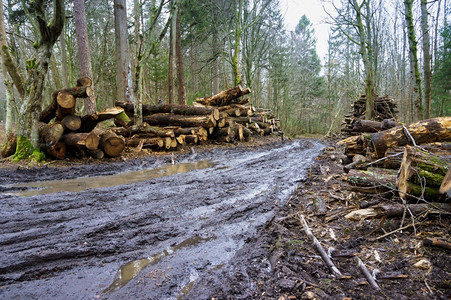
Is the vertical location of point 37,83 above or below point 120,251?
above

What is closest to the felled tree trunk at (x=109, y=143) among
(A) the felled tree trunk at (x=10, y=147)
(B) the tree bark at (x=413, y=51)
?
(A) the felled tree trunk at (x=10, y=147)

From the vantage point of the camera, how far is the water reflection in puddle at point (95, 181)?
4801 mm

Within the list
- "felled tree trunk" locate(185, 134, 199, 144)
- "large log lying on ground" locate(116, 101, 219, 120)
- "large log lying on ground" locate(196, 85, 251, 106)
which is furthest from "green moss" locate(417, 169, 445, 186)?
"large log lying on ground" locate(196, 85, 251, 106)

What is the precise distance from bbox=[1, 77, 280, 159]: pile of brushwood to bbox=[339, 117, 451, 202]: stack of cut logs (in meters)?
7.04

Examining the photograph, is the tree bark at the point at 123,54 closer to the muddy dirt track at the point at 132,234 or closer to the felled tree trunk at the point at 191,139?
the felled tree trunk at the point at 191,139

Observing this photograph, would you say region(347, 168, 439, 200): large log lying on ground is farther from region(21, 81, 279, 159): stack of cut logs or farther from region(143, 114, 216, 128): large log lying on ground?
region(143, 114, 216, 128): large log lying on ground

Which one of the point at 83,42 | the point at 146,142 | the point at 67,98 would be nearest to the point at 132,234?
the point at 67,98

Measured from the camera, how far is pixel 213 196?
457cm

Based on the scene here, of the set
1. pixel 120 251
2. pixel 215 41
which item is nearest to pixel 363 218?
pixel 120 251

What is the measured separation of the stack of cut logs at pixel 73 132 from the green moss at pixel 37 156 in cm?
18

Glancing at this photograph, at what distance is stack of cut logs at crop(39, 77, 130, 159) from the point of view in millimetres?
7387

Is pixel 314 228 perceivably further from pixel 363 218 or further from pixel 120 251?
pixel 120 251

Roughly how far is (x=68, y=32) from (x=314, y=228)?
22.2 meters

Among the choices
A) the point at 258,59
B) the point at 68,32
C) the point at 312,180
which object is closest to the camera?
the point at 312,180
